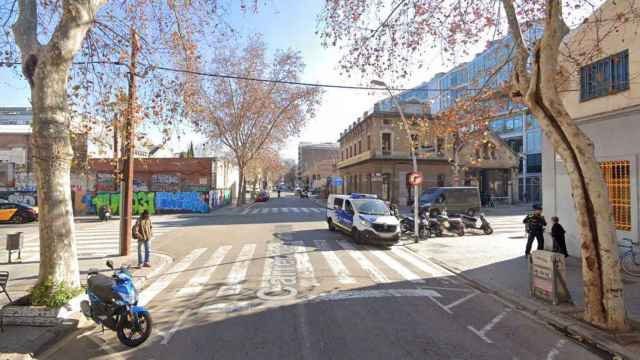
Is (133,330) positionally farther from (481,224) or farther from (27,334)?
(481,224)

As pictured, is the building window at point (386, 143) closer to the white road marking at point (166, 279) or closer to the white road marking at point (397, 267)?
the white road marking at point (397, 267)

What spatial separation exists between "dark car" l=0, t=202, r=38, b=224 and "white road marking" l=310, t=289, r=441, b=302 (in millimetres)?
23994

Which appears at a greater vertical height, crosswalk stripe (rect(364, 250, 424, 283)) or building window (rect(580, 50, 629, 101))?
building window (rect(580, 50, 629, 101))

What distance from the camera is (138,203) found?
29891 mm

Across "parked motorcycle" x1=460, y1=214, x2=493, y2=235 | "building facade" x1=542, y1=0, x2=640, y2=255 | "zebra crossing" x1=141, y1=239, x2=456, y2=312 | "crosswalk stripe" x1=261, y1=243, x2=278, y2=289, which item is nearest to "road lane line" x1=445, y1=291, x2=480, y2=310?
"zebra crossing" x1=141, y1=239, x2=456, y2=312

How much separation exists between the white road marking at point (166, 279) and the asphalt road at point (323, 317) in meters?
0.03

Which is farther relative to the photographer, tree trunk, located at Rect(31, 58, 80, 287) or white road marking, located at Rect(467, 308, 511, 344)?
tree trunk, located at Rect(31, 58, 80, 287)

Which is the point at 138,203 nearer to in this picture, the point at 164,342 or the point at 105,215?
the point at 105,215

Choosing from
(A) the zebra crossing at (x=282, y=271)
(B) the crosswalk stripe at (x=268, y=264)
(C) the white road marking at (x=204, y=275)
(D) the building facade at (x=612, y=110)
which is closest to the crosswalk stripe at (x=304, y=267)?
(A) the zebra crossing at (x=282, y=271)

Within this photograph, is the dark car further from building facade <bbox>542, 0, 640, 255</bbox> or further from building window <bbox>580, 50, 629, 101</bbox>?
building window <bbox>580, 50, 629, 101</bbox>

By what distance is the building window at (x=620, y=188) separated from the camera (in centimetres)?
1030

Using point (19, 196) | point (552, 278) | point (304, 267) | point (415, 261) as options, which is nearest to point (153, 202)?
point (19, 196)

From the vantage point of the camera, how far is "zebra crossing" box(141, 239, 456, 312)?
791 centimetres

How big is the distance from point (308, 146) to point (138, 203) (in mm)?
93384
